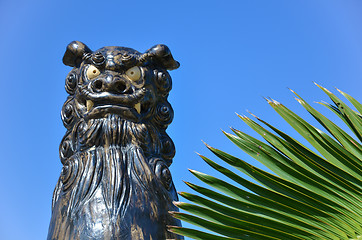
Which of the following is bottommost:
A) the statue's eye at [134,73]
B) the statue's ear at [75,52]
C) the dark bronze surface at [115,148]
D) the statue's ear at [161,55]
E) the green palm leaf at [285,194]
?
the green palm leaf at [285,194]

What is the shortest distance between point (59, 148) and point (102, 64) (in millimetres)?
784

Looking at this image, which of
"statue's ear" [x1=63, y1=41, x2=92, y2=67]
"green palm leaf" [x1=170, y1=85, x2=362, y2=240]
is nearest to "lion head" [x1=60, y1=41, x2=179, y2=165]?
"statue's ear" [x1=63, y1=41, x2=92, y2=67]

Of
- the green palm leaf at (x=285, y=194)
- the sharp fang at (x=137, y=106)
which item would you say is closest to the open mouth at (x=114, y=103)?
the sharp fang at (x=137, y=106)

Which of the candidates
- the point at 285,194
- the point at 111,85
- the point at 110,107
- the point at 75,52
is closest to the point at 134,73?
the point at 111,85

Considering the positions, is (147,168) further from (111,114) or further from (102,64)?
(102,64)

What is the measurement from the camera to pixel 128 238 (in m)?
3.15

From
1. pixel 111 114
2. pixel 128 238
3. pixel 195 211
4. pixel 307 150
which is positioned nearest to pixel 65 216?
pixel 128 238

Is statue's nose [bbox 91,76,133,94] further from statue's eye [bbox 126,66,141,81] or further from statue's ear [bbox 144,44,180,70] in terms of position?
statue's ear [bbox 144,44,180,70]

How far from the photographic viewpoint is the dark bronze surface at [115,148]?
326cm

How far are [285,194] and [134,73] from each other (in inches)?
80.2

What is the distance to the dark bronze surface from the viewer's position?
3264mm

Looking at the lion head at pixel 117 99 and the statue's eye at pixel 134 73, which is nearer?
the lion head at pixel 117 99

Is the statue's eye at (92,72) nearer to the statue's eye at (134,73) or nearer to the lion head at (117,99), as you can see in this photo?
the lion head at (117,99)

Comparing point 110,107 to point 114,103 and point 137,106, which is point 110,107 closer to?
point 114,103
